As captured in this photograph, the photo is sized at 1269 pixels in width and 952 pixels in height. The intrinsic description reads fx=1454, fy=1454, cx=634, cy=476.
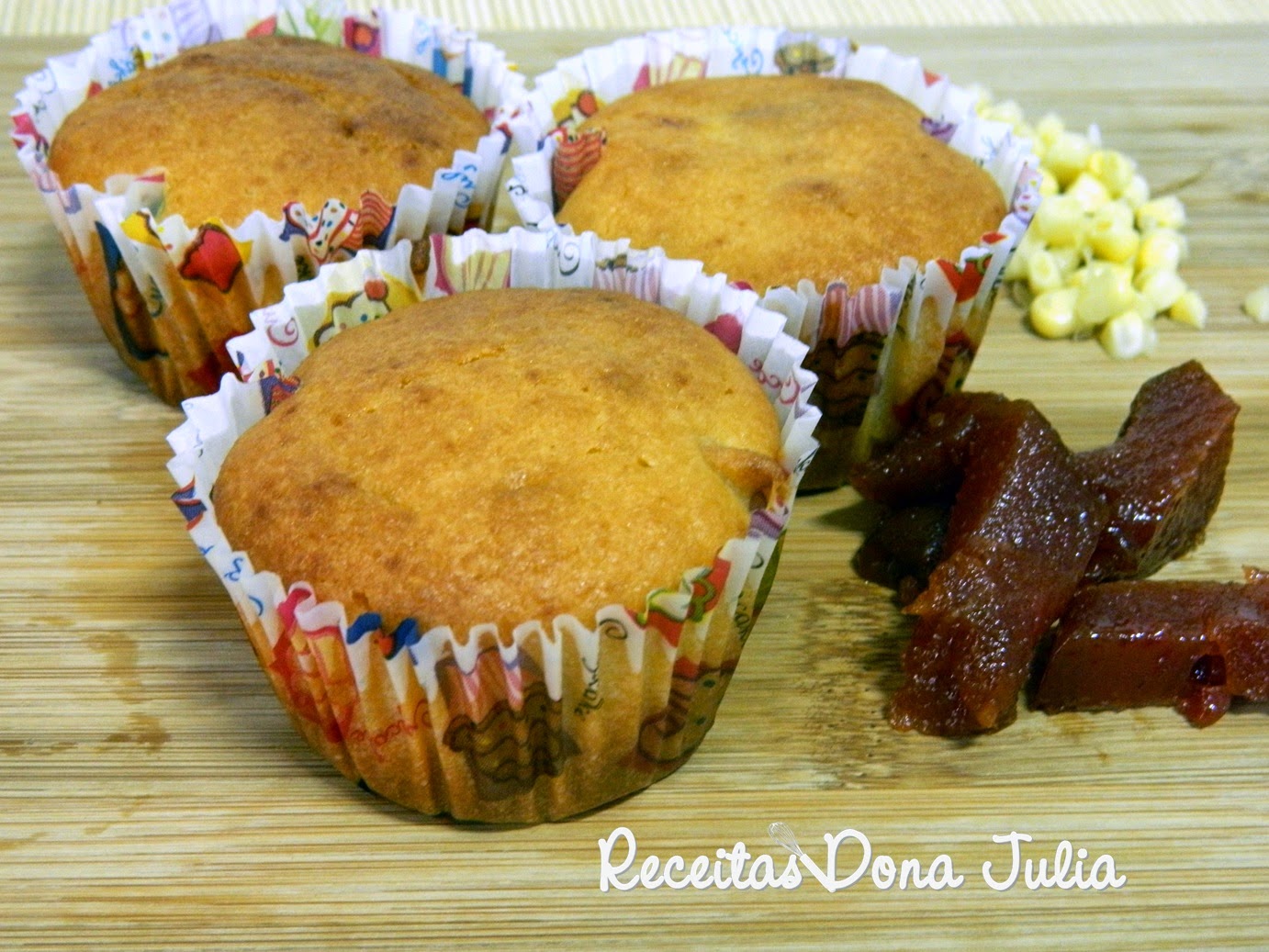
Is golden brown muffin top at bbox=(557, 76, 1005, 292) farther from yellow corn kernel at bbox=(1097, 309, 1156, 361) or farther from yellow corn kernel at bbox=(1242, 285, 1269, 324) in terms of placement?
yellow corn kernel at bbox=(1242, 285, 1269, 324)

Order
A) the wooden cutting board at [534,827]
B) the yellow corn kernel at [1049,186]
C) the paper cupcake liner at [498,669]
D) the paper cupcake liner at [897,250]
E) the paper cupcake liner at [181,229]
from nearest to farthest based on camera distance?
1. the paper cupcake liner at [498,669]
2. the wooden cutting board at [534,827]
3. the paper cupcake liner at [897,250]
4. the paper cupcake liner at [181,229]
5. the yellow corn kernel at [1049,186]

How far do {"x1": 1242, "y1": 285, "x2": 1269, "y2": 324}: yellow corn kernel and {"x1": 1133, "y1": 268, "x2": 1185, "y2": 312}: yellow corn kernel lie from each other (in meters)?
0.18

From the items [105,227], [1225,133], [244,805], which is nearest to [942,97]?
[1225,133]

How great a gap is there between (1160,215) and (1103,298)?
46 centimetres

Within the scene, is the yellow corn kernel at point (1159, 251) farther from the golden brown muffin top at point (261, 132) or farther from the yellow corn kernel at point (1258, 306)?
the golden brown muffin top at point (261, 132)

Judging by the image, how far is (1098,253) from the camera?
371 centimetres

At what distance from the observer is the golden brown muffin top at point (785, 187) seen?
9.65 ft

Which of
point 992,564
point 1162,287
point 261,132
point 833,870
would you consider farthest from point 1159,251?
point 261,132

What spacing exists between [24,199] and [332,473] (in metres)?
2.15

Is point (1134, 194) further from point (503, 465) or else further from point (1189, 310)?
point (503, 465)

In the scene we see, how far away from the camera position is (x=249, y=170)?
3078mm

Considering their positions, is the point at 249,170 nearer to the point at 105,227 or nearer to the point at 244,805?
the point at 105,227

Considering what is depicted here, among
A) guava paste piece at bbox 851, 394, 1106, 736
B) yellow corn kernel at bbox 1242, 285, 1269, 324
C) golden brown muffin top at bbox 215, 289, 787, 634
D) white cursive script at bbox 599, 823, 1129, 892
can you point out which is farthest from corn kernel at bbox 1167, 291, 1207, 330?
white cursive script at bbox 599, 823, 1129, 892

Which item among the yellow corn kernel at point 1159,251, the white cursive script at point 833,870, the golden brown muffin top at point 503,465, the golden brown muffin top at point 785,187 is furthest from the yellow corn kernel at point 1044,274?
the white cursive script at point 833,870
